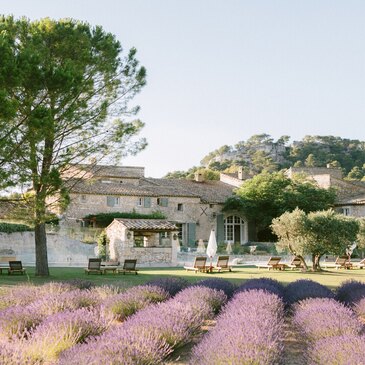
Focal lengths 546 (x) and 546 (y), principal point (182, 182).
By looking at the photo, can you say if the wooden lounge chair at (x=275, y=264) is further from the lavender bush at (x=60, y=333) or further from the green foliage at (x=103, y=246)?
the lavender bush at (x=60, y=333)

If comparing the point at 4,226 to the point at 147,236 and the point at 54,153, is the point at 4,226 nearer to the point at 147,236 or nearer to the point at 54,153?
the point at 147,236

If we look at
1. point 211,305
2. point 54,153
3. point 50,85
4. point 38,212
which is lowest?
point 211,305

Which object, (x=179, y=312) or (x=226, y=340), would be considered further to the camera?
(x=179, y=312)

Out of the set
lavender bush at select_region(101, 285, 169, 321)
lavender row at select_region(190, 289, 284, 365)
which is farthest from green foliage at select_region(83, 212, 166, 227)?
lavender row at select_region(190, 289, 284, 365)

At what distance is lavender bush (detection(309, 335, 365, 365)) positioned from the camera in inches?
187

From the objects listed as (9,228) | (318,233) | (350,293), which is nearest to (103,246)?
(9,228)

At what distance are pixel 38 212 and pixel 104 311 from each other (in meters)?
10.3

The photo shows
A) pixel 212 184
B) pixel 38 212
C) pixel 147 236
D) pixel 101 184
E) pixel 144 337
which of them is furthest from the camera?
pixel 212 184

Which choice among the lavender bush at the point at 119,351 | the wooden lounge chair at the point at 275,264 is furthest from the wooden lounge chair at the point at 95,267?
the lavender bush at the point at 119,351

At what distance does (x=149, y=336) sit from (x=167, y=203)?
120 feet

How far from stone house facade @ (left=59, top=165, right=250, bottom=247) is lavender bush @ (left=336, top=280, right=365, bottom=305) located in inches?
1153

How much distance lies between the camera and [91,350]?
510cm

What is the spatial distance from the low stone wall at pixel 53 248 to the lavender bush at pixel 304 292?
66.6 feet

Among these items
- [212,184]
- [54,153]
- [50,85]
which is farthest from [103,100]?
[212,184]
